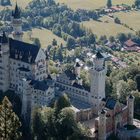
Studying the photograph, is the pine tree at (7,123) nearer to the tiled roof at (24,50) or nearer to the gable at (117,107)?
the gable at (117,107)

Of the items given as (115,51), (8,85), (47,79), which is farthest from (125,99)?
(115,51)

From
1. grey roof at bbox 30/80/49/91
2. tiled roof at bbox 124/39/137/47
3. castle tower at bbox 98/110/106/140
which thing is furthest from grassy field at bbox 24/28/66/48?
castle tower at bbox 98/110/106/140

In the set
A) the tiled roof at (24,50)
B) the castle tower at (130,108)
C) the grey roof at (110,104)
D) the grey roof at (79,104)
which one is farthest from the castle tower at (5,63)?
the castle tower at (130,108)

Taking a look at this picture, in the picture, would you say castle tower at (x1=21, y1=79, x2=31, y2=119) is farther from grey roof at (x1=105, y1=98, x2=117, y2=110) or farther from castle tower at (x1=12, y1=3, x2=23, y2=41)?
grey roof at (x1=105, y1=98, x2=117, y2=110)

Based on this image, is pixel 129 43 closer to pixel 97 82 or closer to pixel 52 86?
pixel 97 82

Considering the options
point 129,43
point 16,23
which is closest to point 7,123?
point 16,23
